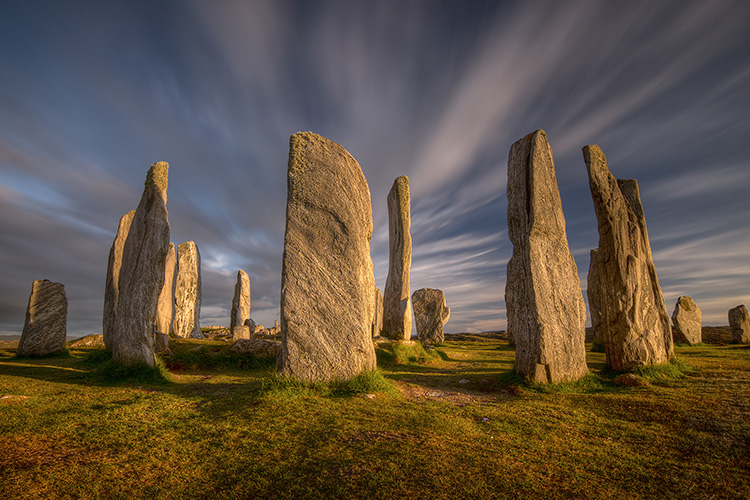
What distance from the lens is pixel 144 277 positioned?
7.79 metres

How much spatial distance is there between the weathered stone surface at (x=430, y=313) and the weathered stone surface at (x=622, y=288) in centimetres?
894

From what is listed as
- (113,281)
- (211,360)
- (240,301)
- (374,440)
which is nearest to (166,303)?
(113,281)

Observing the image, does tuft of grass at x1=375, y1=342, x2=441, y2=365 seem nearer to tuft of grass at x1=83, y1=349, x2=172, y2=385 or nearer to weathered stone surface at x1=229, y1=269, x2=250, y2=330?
tuft of grass at x1=83, y1=349, x2=172, y2=385

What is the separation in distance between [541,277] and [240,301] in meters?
19.9

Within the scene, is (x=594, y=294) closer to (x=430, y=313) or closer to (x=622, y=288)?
(x=622, y=288)

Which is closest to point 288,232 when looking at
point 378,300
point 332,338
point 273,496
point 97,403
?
point 332,338

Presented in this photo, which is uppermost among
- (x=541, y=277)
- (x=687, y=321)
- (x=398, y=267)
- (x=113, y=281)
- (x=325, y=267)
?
(x=398, y=267)

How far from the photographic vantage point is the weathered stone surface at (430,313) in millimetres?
16906

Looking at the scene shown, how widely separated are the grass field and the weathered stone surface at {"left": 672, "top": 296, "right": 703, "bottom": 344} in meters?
10.8

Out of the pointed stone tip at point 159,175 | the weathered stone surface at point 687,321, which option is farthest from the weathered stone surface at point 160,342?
the weathered stone surface at point 687,321

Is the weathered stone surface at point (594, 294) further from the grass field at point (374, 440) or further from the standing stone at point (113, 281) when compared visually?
the standing stone at point (113, 281)

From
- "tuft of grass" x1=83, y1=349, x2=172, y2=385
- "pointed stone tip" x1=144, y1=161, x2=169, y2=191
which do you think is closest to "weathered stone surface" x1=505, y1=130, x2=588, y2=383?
"tuft of grass" x1=83, y1=349, x2=172, y2=385

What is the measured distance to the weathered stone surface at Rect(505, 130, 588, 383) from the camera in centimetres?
653

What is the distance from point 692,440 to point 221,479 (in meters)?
4.94
